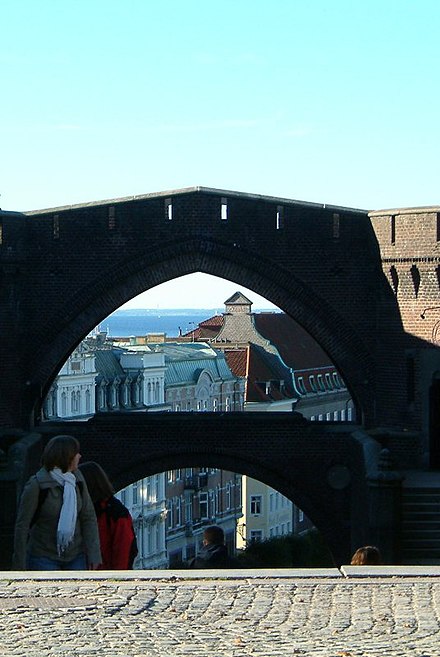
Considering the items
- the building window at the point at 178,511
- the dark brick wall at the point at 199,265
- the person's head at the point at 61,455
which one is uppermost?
the dark brick wall at the point at 199,265

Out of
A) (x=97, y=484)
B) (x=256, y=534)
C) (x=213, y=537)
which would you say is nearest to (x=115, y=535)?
(x=97, y=484)

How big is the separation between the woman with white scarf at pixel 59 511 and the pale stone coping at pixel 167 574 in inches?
6.4

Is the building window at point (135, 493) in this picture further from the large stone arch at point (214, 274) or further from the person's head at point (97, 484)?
the person's head at point (97, 484)

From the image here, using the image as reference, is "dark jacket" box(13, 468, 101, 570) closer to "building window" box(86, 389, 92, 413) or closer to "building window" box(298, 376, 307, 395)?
"building window" box(86, 389, 92, 413)

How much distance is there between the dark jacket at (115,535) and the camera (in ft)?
40.9

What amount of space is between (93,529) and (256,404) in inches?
3105

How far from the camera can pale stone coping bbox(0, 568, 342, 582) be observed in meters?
12.2

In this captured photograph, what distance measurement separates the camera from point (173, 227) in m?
27.9

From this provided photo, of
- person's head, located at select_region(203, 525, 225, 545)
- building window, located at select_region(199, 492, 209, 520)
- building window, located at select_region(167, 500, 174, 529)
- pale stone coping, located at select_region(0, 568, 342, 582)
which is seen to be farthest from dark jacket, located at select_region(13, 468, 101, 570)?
building window, located at select_region(199, 492, 209, 520)

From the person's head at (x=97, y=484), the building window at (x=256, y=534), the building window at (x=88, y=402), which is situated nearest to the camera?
the person's head at (x=97, y=484)

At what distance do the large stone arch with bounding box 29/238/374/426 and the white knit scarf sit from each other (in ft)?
53.2

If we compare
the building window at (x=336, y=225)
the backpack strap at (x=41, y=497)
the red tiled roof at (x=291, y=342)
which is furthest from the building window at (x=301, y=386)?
the backpack strap at (x=41, y=497)

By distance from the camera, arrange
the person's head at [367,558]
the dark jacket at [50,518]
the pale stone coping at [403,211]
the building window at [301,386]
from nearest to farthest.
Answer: the dark jacket at [50,518]
the person's head at [367,558]
the pale stone coping at [403,211]
the building window at [301,386]

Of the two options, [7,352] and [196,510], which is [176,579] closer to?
[7,352]
